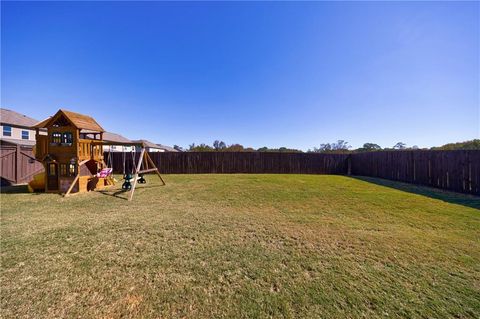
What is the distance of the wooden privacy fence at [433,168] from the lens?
7887 millimetres

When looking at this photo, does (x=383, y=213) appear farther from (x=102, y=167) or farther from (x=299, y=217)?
(x=102, y=167)

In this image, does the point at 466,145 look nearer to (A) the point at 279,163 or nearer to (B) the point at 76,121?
(A) the point at 279,163

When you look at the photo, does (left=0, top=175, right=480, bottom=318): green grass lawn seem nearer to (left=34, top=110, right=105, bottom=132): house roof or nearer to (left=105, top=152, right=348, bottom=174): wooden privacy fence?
(left=34, top=110, right=105, bottom=132): house roof

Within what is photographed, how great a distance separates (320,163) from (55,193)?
58.0 ft

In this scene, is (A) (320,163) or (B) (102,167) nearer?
(B) (102,167)

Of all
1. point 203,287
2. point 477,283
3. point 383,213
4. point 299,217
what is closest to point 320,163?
point 383,213

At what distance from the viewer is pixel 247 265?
2.85 m

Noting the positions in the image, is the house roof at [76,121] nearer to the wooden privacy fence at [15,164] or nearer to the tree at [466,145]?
the wooden privacy fence at [15,164]

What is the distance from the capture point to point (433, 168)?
9570mm

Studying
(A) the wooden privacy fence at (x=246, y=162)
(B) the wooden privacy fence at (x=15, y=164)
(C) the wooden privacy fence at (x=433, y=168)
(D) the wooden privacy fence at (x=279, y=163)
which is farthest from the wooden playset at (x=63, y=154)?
(C) the wooden privacy fence at (x=433, y=168)

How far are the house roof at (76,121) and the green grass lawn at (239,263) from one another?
4.12m

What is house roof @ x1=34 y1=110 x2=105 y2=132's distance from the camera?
8.23 meters

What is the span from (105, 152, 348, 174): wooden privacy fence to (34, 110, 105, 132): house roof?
677 cm

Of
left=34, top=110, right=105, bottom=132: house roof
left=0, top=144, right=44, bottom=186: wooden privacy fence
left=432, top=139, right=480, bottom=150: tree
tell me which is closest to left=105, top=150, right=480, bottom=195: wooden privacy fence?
left=0, top=144, right=44, bottom=186: wooden privacy fence
